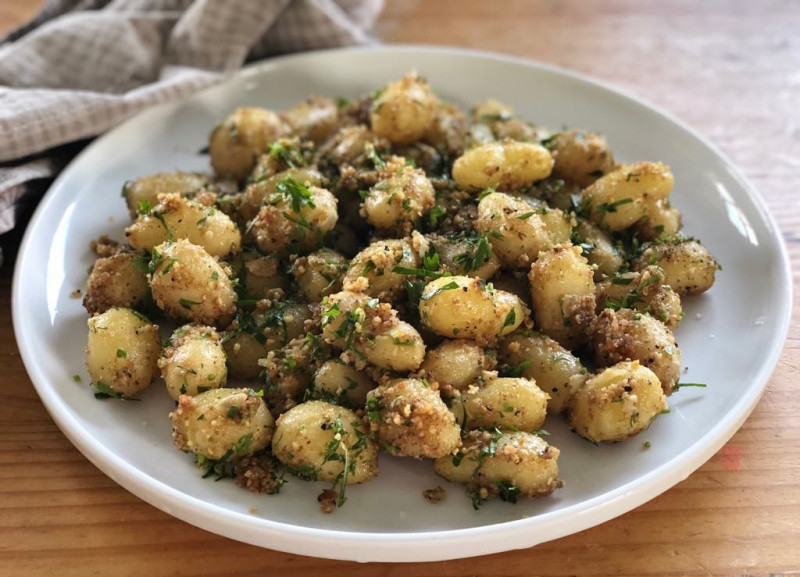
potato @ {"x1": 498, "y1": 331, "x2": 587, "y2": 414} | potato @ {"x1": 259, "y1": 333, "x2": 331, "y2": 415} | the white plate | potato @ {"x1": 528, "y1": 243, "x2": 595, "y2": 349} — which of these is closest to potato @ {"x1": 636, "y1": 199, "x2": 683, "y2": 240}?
the white plate

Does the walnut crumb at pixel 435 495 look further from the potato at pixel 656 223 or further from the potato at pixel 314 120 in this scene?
the potato at pixel 314 120

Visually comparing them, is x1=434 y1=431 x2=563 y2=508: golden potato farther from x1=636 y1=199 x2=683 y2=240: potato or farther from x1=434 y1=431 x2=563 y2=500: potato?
x1=636 y1=199 x2=683 y2=240: potato

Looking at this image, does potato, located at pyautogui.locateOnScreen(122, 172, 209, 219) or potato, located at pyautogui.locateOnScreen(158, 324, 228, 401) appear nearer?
potato, located at pyautogui.locateOnScreen(158, 324, 228, 401)

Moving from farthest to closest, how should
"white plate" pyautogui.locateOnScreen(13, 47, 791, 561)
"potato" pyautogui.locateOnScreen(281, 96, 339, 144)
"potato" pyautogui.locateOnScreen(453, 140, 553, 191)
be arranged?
"potato" pyautogui.locateOnScreen(281, 96, 339, 144)
"potato" pyautogui.locateOnScreen(453, 140, 553, 191)
"white plate" pyautogui.locateOnScreen(13, 47, 791, 561)

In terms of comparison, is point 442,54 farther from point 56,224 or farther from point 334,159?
point 56,224

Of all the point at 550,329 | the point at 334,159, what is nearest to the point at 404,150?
the point at 334,159
